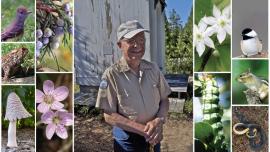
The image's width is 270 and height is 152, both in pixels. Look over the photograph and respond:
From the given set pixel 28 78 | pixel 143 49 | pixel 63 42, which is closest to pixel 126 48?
pixel 143 49

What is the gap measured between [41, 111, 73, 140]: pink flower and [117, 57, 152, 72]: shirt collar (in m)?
0.66

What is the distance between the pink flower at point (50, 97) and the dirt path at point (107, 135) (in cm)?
22

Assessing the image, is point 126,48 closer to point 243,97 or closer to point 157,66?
point 157,66

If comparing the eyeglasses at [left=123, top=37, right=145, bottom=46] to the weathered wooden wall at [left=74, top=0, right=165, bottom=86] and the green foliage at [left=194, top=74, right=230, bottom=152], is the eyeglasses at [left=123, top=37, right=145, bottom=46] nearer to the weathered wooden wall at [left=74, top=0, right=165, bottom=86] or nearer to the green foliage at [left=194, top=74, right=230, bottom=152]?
the weathered wooden wall at [left=74, top=0, right=165, bottom=86]

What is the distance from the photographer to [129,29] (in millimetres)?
4840

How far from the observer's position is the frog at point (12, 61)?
4.96m

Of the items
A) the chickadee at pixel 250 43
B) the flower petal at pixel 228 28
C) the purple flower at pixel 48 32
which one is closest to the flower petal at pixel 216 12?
the flower petal at pixel 228 28

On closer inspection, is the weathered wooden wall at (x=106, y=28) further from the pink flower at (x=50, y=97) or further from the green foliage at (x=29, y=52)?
the green foliage at (x=29, y=52)

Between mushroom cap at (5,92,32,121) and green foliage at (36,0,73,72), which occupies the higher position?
green foliage at (36,0,73,72)

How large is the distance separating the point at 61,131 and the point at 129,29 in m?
1.08

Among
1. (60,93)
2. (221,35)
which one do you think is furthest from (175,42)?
(60,93)

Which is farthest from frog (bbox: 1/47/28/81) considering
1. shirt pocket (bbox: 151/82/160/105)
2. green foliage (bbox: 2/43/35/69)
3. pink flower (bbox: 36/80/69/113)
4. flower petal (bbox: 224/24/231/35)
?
flower petal (bbox: 224/24/231/35)

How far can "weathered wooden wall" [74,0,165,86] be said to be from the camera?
487cm

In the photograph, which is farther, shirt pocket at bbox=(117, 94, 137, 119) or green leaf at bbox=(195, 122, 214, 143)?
green leaf at bbox=(195, 122, 214, 143)
